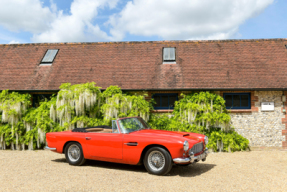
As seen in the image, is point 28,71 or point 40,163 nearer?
point 40,163

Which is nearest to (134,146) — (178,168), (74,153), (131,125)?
(131,125)

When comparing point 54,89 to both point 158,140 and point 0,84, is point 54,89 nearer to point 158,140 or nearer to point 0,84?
point 0,84

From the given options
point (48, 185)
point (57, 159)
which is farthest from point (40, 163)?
point (48, 185)

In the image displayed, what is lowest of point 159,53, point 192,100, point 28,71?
point 192,100

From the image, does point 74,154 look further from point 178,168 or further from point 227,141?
point 227,141

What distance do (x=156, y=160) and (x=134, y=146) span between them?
2.08 ft

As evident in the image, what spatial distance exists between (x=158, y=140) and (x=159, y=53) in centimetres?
797

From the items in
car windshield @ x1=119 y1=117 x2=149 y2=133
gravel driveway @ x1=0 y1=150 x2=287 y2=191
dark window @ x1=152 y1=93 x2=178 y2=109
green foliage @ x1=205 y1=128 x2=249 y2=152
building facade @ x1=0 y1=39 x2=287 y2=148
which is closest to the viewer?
gravel driveway @ x1=0 y1=150 x2=287 y2=191

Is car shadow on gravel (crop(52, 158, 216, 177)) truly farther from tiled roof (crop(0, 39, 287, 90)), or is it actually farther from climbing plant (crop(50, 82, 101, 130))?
tiled roof (crop(0, 39, 287, 90))

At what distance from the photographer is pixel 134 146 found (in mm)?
6160

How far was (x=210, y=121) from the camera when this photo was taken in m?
9.70

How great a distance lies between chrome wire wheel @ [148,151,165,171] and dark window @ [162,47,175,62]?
7.28m

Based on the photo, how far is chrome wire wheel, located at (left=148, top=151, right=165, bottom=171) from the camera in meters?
5.93

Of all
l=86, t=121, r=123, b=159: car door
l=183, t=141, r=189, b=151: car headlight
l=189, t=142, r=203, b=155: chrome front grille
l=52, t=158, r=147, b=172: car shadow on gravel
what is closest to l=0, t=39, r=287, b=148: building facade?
l=52, t=158, r=147, b=172: car shadow on gravel
